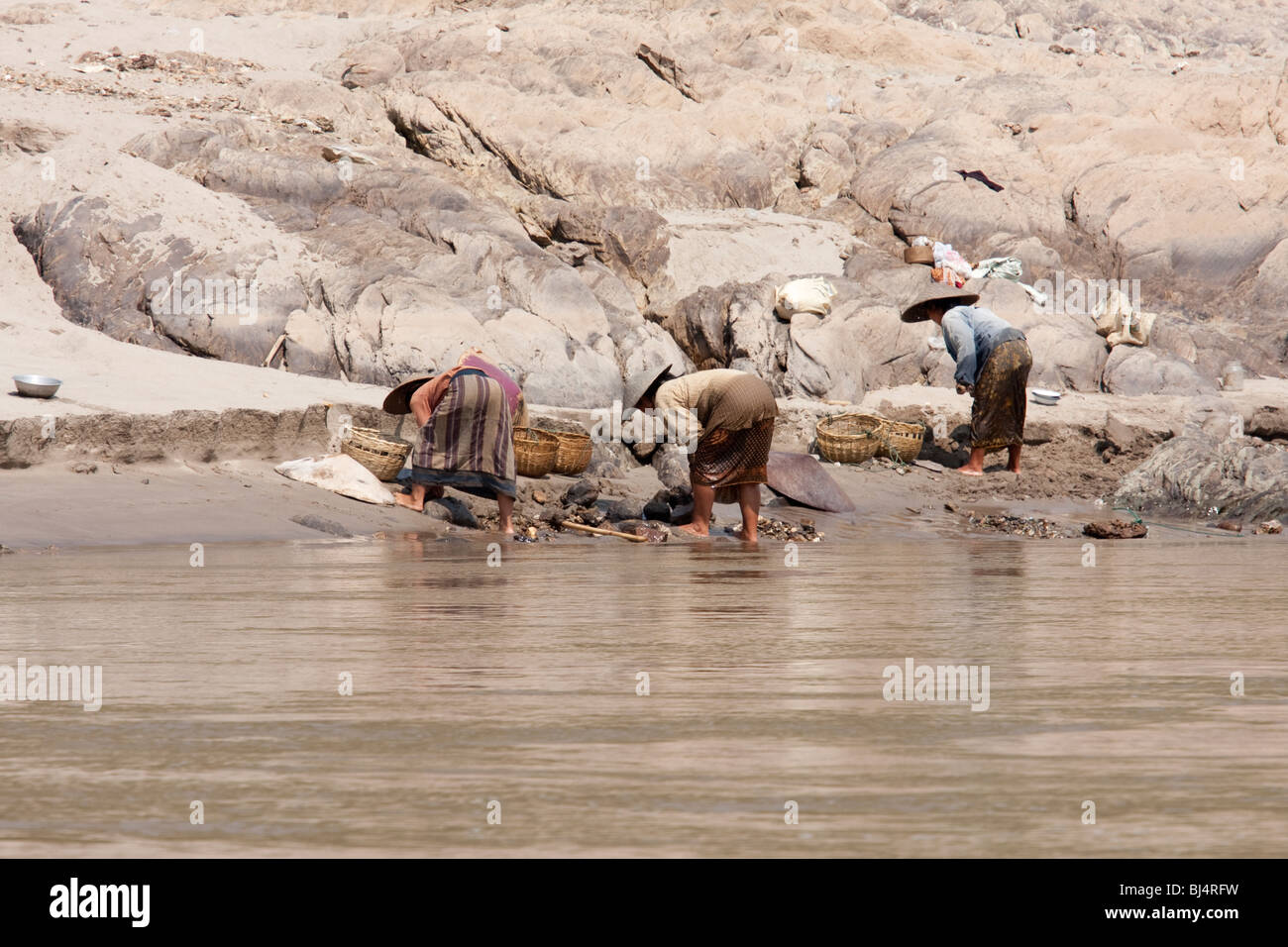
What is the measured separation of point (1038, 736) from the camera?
2.32 m

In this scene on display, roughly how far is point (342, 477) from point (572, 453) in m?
2.13

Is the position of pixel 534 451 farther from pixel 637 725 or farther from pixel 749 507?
pixel 637 725

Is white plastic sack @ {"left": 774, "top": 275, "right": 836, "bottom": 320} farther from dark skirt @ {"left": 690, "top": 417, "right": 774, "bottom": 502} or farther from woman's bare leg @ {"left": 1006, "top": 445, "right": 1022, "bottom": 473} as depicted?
dark skirt @ {"left": 690, "top": 417, "right": 774, "bottom": 502}

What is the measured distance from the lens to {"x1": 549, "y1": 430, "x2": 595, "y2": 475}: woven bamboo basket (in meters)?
10.5

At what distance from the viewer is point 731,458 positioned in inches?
356

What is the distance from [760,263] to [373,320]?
711cm

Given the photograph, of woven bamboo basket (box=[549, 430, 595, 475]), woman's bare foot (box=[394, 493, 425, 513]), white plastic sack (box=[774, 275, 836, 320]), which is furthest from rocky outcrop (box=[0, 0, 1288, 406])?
woman's bare foot (box=[394, 493, 425, 513])

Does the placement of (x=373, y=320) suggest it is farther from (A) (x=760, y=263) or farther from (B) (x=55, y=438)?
(A) (x=760, y=263)

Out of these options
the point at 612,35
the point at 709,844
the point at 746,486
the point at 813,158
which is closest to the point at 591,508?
the point at 746,486

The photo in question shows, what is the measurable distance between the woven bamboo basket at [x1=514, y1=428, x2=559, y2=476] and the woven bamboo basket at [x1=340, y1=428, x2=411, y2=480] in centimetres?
92

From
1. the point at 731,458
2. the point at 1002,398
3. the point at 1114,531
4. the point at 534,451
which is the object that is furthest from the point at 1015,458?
the point at 534,451

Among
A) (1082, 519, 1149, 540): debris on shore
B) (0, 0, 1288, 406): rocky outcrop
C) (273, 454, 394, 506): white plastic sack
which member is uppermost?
(0, 0, 1288, 406): rocky outcrop

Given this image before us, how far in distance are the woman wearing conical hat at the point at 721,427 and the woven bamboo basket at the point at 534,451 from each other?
1.50 metres

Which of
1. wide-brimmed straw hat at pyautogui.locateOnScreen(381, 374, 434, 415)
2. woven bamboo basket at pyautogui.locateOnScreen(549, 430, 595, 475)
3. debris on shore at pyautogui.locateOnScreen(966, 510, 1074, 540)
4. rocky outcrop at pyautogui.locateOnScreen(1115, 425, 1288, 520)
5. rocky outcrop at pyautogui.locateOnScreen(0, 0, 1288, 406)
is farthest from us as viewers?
rocky outcrop at pyautogui.locateOnScreen(0, 0, 1288, 406)
